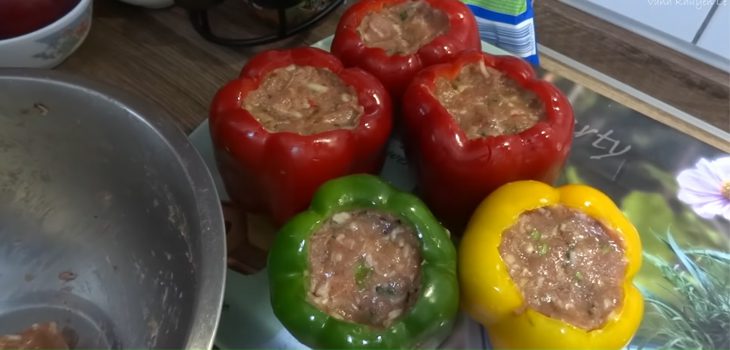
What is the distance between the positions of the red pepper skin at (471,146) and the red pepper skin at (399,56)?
0.04 metres

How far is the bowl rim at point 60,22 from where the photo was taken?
108cm

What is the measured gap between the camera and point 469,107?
0.99 meters

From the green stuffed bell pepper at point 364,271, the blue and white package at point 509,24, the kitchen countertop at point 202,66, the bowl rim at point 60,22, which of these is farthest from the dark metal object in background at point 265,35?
the green stuffed bell pepper at point 364,271

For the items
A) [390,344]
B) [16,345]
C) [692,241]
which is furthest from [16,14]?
[692,241]

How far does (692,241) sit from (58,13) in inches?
41.0

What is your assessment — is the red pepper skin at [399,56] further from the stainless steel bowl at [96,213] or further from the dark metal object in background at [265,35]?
the stainless steel bowl at [96,213]

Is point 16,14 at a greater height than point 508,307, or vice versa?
point 16,14

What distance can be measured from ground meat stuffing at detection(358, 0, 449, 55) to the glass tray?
0.16 m

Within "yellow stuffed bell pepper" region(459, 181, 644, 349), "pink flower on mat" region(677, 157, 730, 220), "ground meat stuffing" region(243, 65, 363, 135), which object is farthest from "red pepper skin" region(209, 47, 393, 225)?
"pink flower on mat" region(677, 157, 730, 220)

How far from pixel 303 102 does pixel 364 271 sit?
0.26 metres

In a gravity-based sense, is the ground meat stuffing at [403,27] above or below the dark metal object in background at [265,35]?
above

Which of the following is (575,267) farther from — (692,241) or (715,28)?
(715,28)

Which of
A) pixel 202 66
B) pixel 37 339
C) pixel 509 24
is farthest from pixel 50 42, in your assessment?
pixel 509 24

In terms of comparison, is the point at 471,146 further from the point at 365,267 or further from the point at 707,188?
the point at 707,188
